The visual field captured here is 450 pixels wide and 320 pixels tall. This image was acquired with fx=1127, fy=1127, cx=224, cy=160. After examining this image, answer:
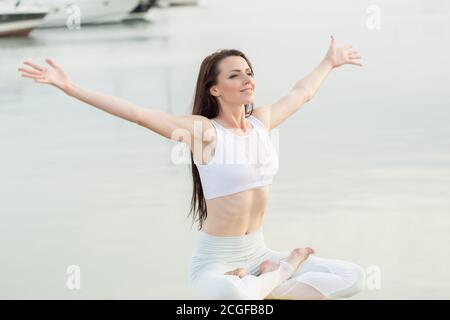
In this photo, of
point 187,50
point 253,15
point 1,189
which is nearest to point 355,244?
point 1,189

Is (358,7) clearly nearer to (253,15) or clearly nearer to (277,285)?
(253,15)

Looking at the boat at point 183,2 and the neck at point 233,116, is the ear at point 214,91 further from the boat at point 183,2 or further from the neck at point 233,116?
the boat at point 183,2

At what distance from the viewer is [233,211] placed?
354 cm

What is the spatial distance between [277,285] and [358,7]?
913cm

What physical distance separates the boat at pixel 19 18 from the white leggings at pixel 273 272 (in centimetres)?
818

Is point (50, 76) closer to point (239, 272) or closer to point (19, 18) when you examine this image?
point (239, 272)

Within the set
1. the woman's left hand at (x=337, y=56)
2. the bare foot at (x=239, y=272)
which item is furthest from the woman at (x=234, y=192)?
the woman's left hand at (x=337, y=56)

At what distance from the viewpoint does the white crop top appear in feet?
11.6

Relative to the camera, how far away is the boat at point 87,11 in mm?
12406

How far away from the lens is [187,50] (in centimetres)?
957

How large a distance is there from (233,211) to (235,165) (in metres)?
0.15

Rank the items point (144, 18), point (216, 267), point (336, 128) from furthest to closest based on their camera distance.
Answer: point (144, 18), point (336, 128), point (216, 267)

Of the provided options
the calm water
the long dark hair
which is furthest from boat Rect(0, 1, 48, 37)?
the long dark hair

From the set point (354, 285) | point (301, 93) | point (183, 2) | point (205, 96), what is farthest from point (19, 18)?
point (354, 285)
